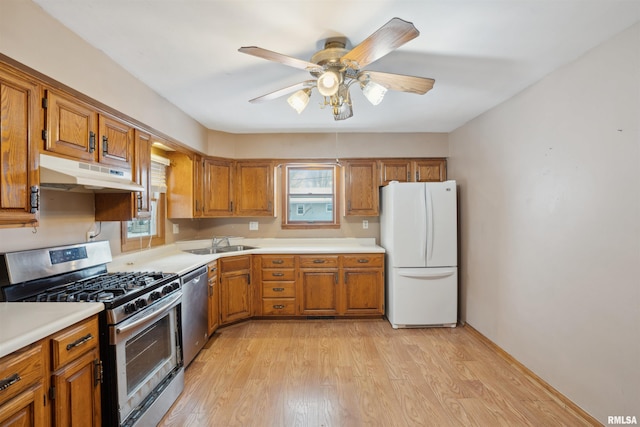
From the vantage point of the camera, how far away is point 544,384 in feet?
7.59

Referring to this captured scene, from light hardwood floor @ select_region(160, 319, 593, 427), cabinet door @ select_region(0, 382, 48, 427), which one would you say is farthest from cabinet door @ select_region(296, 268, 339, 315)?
cabinet door @ select_region(0, 382, 48, 427)

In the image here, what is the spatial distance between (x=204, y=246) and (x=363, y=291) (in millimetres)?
2113

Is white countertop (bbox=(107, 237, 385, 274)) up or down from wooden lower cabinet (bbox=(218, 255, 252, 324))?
up

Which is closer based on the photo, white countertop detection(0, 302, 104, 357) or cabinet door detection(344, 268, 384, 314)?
white countertop detection(0, 302, 104, 357)

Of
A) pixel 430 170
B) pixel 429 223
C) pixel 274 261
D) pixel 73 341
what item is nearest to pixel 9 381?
pixel 73 341

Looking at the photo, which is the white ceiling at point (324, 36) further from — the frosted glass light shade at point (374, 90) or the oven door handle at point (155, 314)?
the oven door handle at point (155, 314)

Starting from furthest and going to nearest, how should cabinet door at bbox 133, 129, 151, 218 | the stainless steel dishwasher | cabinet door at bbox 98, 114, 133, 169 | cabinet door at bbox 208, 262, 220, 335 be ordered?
1. cabinet door at bbox 208, 262, 220, 335
2. the stainless steel dishwasher
3. cabinet door at bbox 133, 129, 151, 218
4. cabinet door at bbox 98, 114, 133, 169

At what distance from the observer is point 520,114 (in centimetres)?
262

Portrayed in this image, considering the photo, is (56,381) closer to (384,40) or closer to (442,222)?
(384,40)

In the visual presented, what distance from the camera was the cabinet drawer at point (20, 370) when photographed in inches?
43.8

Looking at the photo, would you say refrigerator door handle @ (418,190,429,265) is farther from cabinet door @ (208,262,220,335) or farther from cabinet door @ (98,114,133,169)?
cabinet door @ (98,114,133,169)

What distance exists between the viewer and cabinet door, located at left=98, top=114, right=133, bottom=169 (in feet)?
6.86

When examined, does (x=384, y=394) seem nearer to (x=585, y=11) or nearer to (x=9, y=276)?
(x=9, y=276)

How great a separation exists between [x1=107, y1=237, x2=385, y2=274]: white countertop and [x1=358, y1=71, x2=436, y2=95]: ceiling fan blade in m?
2.05
